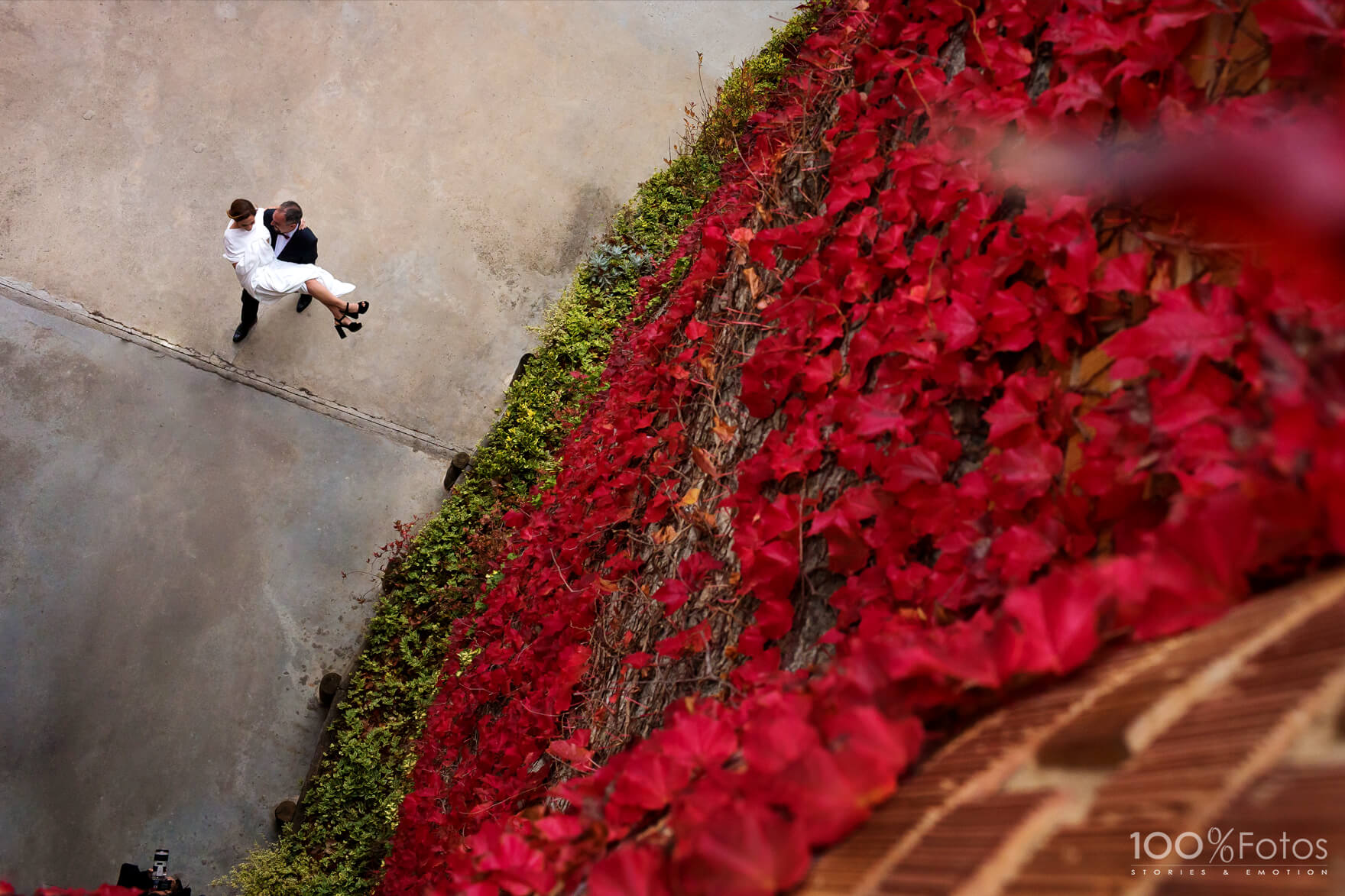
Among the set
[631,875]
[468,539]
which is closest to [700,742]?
[631,875]

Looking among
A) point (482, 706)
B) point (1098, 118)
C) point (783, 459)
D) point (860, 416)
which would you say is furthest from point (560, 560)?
point (1098, 118)

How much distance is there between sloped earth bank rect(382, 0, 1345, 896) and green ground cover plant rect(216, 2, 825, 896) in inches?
69.9

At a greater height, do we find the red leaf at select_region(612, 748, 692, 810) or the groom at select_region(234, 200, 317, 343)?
the groom at select_region(234, 200, 317, 343)

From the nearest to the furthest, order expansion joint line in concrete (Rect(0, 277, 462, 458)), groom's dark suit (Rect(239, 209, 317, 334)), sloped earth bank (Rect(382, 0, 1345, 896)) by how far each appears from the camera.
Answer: sloped earth bank (Rect(382, 0, 1345, 896)) < groom's dark suit (Rect(239, 209, 317, 334)) < expansion joint line in concrete (Rect(0, 277, 462, 458))

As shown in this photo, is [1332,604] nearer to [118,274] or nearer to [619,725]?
[619,725]

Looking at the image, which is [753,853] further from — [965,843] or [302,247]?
[302,247]

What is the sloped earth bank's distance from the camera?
0.89 m

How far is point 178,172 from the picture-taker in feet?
16.9

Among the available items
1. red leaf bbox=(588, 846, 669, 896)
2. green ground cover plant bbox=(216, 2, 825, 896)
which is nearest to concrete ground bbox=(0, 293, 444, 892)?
green ground cover plant bbox=(216, 2, 825, 896)

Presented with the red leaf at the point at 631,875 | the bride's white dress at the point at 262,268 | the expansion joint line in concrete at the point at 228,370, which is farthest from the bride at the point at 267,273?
the red leaf at the point at 631,875

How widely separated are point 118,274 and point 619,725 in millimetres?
4804

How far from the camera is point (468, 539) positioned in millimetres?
4699

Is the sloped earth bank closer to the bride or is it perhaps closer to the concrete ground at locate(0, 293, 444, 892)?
the concrete ground at locate(0, 293, 444, 892)

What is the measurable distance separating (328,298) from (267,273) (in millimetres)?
355
